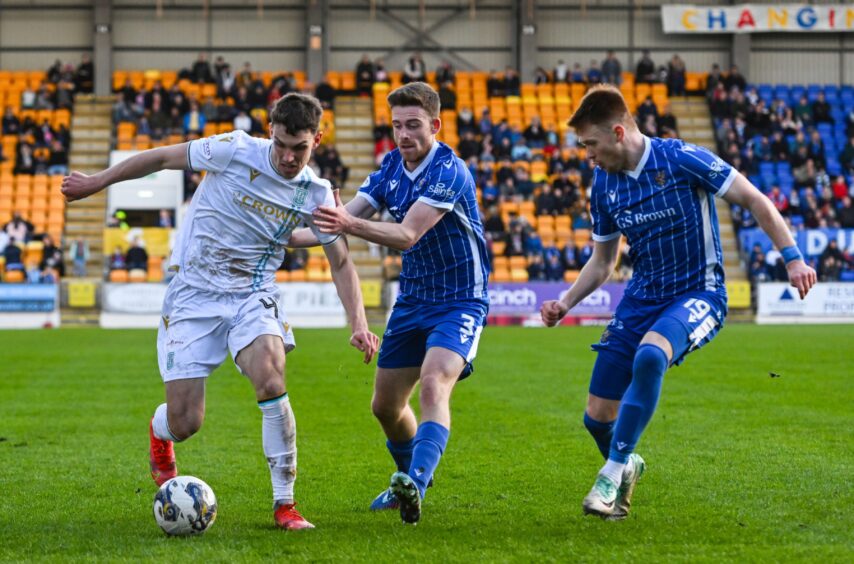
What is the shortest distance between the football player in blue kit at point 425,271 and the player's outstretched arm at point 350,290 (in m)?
0.32

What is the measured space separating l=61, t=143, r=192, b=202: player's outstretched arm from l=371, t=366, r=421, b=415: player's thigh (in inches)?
66.9

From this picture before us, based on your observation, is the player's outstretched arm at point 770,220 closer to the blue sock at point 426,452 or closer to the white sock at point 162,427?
the blue sock at point 426,452

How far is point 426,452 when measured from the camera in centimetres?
617

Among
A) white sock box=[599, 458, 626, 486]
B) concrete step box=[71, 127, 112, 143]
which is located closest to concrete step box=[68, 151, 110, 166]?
concrete step box=[71, 127, 112, 143]

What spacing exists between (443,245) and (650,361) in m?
1.41

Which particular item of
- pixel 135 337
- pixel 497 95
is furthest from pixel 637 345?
pixel 497 95

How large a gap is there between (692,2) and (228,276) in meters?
36.7

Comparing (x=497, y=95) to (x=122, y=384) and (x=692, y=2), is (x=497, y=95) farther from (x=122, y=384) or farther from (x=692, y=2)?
(x=122, y=384)

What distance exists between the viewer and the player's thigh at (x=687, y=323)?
249 inches

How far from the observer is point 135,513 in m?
6.77

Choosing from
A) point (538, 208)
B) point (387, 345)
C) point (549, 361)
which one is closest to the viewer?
point (387, 345)

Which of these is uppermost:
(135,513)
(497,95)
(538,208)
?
(497,95)

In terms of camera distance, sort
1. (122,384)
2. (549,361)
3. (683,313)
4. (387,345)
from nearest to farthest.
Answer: (683,313), (387,345), (122,384), (549,361)

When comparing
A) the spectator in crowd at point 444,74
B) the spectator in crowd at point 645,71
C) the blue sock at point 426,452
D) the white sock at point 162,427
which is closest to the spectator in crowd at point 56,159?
the spectator in crowd at point 444,74
